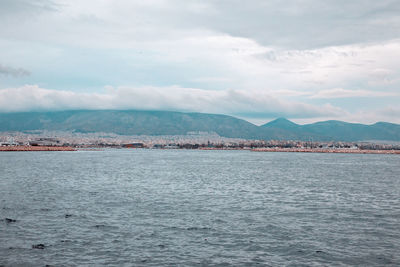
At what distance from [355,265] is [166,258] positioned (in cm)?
963

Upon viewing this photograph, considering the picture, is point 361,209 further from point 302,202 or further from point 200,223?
point 200,223

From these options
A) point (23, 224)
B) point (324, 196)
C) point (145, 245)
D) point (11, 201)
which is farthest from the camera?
point (324, 196)

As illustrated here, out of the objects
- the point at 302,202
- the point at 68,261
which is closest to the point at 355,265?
the point at 68,261

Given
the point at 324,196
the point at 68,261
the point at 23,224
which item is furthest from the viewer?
the point at 324,196

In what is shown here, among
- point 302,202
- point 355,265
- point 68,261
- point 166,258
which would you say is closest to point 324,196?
point 302,202

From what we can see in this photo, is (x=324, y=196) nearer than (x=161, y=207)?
No

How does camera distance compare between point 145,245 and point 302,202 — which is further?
point 302,202

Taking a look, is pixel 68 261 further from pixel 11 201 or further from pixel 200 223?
pixel 11 201

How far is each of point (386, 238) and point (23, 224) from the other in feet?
80.3

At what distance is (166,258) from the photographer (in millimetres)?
20875

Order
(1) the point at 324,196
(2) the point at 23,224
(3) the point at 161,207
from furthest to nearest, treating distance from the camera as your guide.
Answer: (1) the point at 324,196
(3) the point at 161,207
(2) the point at 23,224

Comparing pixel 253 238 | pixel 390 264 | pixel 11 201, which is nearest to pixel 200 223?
pixel 253 238

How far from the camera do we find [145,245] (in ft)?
76.2

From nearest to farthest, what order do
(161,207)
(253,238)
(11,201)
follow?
(253,238) → (161,207) → (11,201)
